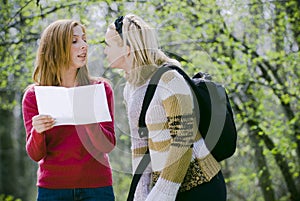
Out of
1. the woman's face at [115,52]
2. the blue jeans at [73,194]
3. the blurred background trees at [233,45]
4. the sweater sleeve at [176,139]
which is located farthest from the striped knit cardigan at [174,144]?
the blurred background trees at [233,45]

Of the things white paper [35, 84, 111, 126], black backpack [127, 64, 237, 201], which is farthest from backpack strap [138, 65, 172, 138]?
white paper [35, 84, 111, 126]

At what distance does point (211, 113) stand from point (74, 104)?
610mm

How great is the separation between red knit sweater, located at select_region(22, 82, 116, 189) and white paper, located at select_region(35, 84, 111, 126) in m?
0.05

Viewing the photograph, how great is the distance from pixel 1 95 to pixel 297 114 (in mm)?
3764

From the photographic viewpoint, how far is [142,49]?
1.64 m

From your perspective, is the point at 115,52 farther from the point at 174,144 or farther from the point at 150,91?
the point at 174,144

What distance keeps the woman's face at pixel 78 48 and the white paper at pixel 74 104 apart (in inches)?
7.1

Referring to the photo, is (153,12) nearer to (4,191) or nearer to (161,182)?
(161,182)

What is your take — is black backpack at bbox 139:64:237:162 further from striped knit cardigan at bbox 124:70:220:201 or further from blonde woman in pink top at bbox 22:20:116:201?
blonde woman in pink top at bbox 22:20:116:201

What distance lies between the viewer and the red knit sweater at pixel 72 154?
1.97 meters

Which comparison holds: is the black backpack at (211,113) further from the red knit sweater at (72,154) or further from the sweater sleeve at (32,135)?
the sweater sleeve at (32,135)

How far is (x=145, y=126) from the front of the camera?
65.1 inches

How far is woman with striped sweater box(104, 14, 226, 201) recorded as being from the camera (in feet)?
5.07

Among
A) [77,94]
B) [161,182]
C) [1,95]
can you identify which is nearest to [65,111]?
[77,94]
